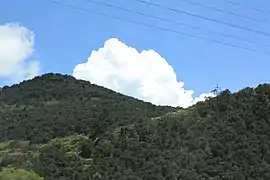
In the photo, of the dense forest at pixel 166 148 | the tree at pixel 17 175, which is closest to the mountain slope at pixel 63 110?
the dense forest at pixel 166 148

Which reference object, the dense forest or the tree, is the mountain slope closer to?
the dense forest

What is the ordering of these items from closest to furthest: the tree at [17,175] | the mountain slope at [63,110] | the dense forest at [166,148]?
the dense forest at [166,148]
the tree at [17,175]
the mountain slope at [63,110]

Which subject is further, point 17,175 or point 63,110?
point 63,110

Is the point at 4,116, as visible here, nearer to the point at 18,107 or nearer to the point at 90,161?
the point at 18,107

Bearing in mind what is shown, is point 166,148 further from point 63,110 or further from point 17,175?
point 63,110

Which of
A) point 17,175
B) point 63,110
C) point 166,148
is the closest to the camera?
point 17,175

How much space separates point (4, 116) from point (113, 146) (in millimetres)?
57006

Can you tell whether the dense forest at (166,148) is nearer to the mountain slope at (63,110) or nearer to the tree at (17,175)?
the tree at (17,175)

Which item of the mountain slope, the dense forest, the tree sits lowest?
the tree

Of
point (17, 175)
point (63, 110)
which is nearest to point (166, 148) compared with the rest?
point (17, 175)

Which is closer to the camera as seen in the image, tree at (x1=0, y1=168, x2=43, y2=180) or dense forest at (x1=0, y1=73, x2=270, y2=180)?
dense forest at (x1=0, y1=73, x2=270, y2=180)

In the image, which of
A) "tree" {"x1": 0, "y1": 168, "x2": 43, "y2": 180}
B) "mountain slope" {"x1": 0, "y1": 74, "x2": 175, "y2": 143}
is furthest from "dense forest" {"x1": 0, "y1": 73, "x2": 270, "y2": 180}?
"mountain slope" {"x1": 0, "y1": 74, "x2": 175, "y2": 143}

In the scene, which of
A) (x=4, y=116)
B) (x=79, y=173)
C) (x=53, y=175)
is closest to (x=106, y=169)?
(x=79, y=173)

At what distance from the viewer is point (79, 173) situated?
75938 mm
